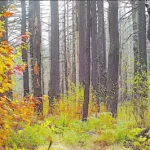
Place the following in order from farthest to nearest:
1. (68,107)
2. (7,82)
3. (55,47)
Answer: (55,47) → (68,107) → (7,82)

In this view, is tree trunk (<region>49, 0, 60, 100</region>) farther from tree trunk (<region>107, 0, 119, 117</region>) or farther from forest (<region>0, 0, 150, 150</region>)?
tree trunk (<region>107, 0, 119, 117</region>)

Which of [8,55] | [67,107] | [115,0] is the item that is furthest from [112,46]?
[8,55]

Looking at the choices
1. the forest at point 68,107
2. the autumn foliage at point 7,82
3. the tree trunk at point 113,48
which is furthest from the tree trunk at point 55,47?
the autumn foliage at point 7,82

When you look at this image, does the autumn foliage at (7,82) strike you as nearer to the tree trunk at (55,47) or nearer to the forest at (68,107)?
the forest at (68,107)

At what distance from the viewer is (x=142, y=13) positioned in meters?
14.4

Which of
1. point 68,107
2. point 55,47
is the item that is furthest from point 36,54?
point 68,107

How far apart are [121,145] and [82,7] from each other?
7729mm

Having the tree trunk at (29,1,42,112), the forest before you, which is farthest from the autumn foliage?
the tree trunk at (29,1,42,112)

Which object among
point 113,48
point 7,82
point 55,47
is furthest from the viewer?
point 55,47

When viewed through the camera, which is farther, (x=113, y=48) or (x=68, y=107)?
(x=113, y=48)

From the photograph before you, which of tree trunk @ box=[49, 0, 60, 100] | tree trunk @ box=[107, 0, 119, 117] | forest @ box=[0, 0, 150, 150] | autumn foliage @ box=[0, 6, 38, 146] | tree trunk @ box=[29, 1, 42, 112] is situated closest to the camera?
autumn foliage @ box=[0, 6, 38, 146]

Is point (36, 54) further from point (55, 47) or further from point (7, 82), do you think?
point (7, 82)

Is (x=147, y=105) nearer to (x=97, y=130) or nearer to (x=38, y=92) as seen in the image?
(x=97, y=130)

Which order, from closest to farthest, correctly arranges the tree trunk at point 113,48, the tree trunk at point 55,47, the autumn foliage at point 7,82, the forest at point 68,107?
the autumn foliage at point 7,82 < the forest at point 68,107 < the tree trunk at point 113,48 < the tree trunk at point 55,47
